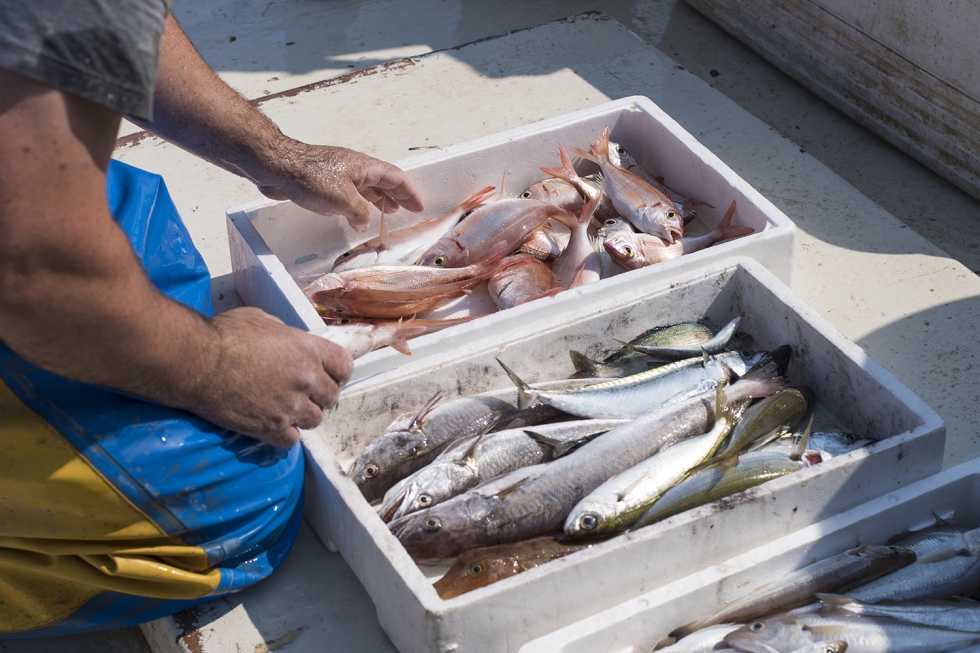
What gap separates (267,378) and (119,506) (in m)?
0.40

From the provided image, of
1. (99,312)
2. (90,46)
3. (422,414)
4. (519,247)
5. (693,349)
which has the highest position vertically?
(90,46)

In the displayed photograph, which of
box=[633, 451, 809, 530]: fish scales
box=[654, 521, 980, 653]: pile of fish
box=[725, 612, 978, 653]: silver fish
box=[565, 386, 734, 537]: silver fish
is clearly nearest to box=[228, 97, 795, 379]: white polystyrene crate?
box=[565, 386, 734, 537]: silver fish

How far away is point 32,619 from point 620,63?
3509 mm

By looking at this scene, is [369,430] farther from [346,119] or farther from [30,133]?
[346,119]

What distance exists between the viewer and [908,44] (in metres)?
4.04

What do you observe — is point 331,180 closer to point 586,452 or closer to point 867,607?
point 586,452

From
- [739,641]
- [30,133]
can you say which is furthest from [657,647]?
[30,133]

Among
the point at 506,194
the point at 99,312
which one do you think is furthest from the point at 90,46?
the point at 506,194

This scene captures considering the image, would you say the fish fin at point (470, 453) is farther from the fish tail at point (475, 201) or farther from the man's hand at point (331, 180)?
the fish tail at point (475, 201)

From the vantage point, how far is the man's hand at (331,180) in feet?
9.02

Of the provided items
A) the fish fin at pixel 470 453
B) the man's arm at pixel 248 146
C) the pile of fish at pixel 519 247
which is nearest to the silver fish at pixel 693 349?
the pile of fish at pixel 519 247

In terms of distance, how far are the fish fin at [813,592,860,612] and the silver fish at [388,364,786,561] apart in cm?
52

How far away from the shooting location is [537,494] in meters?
2.21

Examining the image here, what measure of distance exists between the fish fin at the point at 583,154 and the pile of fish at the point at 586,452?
90cm
